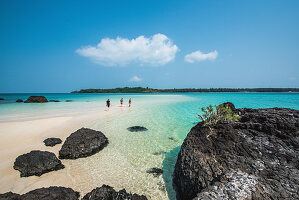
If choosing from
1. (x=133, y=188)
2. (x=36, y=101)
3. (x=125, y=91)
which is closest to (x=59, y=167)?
(x=133, y=188)

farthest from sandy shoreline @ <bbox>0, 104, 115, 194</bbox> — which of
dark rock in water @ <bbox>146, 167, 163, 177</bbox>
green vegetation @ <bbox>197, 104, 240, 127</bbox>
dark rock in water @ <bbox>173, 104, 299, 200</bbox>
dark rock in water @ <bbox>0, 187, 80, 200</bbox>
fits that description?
green vegetation @ <bbox>197, 104, 240, 127</bbox>

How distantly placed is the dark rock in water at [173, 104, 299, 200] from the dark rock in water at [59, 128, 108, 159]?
457 cm

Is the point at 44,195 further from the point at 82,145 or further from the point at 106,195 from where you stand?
the point at 82,145

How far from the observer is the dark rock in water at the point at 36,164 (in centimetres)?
512

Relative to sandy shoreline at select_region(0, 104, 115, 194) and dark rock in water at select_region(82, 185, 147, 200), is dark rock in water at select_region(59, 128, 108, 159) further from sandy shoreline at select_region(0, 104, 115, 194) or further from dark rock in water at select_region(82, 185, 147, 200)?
dark rock in water at select_region(82, 185, 147, 200)

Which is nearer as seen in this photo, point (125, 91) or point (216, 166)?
point (216, 166)

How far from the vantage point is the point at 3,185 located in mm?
4602

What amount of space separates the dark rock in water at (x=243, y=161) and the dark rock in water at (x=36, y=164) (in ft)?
16.2

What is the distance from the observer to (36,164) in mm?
5285

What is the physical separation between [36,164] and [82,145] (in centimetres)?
197

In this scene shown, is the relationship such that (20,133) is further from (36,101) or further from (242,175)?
(36,101)

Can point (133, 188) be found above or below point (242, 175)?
below

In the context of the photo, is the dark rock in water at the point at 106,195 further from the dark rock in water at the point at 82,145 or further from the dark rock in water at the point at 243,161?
the dark rock in water at the point at 82,145

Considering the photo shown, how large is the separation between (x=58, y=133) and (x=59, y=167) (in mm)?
5581
